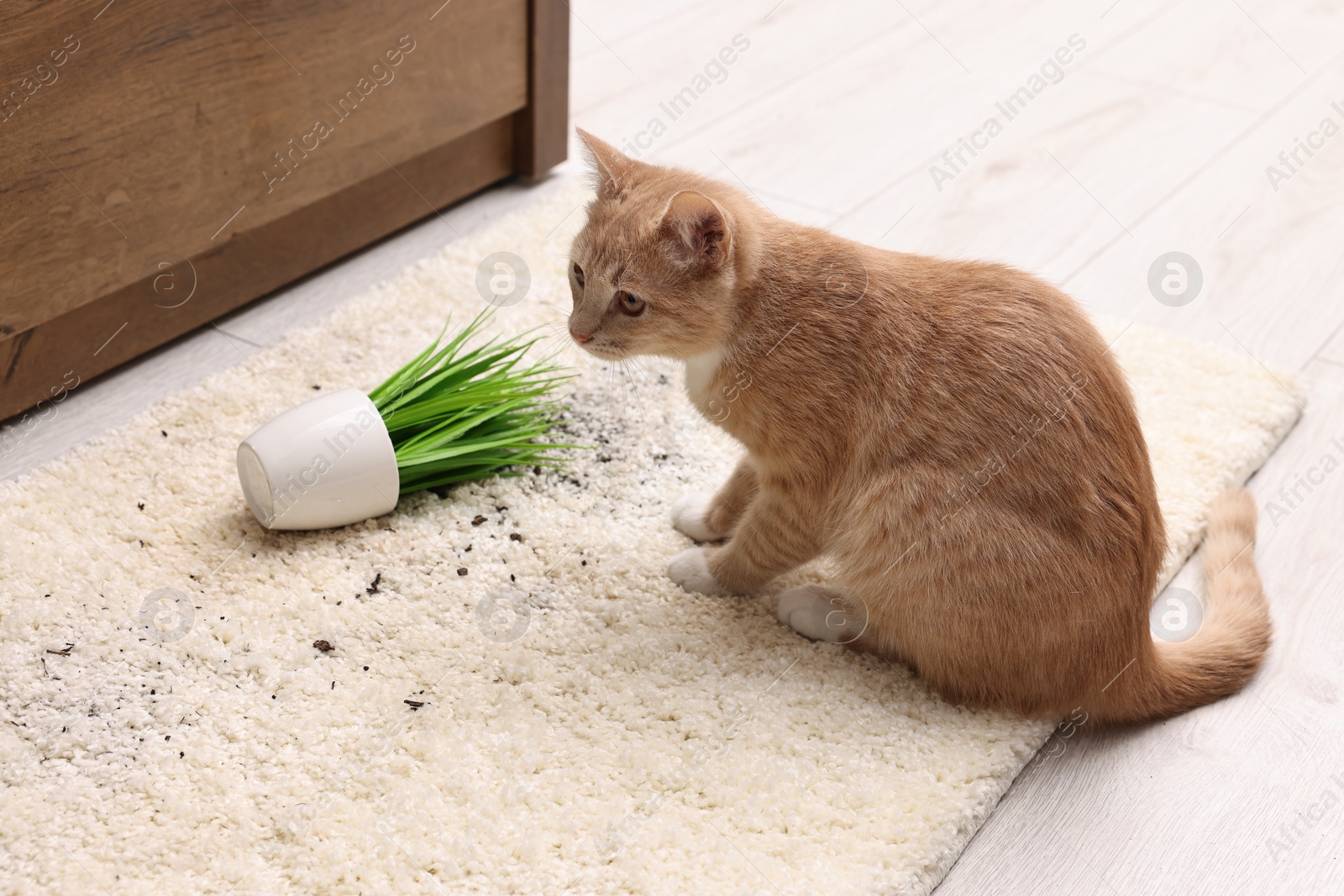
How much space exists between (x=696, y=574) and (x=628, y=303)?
388 mm

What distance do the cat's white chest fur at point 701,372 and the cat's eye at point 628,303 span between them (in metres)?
0.10

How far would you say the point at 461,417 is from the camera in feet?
5.32

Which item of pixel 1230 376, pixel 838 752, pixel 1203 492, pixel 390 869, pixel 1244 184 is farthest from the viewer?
pixel 1244 184

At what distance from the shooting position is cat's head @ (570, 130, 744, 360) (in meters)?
1.25

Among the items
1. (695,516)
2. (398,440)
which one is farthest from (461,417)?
(695,516)

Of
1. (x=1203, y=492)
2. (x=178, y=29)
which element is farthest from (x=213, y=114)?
(x=1203, y=492)

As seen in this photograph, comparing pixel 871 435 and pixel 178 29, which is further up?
pixel 178 29

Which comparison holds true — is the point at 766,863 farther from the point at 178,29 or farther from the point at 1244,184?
the point at 1244,184

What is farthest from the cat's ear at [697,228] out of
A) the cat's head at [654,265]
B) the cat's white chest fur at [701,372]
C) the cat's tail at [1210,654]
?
the cat's tail at [1210,654]

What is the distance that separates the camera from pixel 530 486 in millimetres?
1656

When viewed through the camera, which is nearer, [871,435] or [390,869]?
[390,869]

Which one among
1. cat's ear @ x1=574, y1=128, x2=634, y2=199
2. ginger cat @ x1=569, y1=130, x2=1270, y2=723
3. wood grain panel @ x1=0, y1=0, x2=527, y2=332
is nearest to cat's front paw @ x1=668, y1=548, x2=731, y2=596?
ginger cat @ x1=569, y1=130, x2=1270, y2=723

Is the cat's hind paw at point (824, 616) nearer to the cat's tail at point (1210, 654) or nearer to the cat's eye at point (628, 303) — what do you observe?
the cat's tail at point (1210, 654)

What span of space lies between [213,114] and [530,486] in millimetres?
731
